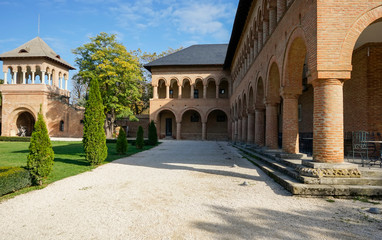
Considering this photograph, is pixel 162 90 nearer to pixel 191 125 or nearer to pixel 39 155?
pixel 191 125

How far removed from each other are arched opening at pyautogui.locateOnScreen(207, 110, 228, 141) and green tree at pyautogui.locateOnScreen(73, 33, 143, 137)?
10750 millimetres

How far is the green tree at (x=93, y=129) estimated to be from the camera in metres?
8.88

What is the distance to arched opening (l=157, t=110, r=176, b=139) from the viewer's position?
110 ft

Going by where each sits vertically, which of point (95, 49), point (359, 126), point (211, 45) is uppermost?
point (211, 45)

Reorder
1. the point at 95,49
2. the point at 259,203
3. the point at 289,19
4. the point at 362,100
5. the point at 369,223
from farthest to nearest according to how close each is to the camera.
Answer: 1. the point at 95,49
2. the point at 362,100
3. the point at 289,19
4. the point at 259,203
5. the point at 369,223

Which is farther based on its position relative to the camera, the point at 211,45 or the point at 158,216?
the point at 211,45

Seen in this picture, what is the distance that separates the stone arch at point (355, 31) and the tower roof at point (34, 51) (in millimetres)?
36162

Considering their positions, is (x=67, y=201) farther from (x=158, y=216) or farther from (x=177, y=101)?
(x=177, y=101)

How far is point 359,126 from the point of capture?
29.6ft

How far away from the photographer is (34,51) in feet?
110

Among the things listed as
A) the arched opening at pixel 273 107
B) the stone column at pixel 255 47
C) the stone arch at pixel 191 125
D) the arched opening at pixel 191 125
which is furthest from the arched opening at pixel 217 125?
the arched opening at pixel 273 107

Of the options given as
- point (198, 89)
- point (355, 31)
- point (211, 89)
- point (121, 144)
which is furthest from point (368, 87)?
point (198, 89)

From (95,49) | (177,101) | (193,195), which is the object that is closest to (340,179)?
(193,195)

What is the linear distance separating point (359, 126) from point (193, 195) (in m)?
7.65
